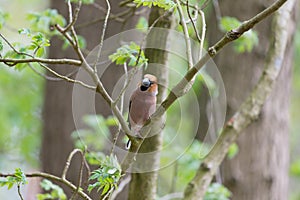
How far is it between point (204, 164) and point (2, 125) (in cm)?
320

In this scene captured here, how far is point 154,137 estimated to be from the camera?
6.35ft

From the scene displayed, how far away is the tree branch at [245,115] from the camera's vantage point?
6.77 feet

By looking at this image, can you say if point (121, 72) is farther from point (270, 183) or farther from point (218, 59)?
point (270, 183)

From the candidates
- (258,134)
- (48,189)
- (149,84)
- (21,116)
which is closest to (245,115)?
(149,84)

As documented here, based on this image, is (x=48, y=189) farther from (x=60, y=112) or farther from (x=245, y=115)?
(x=60, y=112)

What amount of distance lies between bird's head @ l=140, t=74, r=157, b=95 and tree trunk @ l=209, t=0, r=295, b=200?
1657 millimetres

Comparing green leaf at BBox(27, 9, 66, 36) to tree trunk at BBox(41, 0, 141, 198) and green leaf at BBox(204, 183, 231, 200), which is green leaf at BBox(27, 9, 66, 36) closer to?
green leaf at BBox(204, 183, 231, 200)

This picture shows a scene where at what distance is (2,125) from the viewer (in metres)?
4.92

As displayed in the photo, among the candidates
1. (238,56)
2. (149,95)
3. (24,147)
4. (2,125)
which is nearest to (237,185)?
(238,56)

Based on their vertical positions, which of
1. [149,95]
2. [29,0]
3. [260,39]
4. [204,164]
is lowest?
[204,164]

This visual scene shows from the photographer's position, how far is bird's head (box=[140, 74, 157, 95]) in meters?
1.73

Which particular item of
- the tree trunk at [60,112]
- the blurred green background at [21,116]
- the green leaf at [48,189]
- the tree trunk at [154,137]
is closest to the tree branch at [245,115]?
the tree trunk at [154,137]

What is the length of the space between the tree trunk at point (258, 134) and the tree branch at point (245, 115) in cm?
93

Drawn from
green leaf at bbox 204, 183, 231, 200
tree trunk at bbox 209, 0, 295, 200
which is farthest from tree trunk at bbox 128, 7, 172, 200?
tree trunk at bbox 209, 0, 295, 200
